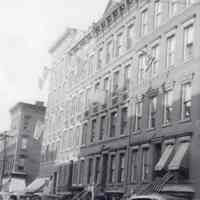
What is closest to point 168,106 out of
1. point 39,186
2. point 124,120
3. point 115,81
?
point 124,120

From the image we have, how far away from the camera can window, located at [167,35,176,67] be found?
3117 cm

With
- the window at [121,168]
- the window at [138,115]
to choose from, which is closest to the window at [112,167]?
the window at [121,168]

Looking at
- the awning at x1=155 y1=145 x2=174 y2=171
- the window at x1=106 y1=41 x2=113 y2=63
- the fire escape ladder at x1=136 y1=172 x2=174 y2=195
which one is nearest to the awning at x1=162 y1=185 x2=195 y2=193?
the fire escape ladder at x1=136 y1=172 x2=174 y2=195

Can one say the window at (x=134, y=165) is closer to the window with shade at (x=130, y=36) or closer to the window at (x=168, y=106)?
the window at (x=168, y=106)

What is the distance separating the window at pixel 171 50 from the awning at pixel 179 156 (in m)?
5.91

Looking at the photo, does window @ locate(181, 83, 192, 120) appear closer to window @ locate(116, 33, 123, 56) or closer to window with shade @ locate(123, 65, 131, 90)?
window with shade @ locate(123, 65, 131, 90)

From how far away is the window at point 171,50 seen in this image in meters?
31.2

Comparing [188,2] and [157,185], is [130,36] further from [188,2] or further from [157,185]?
[157,185]

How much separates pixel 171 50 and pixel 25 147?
163 ft

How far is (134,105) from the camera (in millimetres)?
35250

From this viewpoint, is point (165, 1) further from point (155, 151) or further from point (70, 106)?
point (70, 106)

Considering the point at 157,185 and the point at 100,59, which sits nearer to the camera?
the point at 157,185

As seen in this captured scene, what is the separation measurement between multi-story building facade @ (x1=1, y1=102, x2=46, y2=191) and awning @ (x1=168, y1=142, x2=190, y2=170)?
165ft

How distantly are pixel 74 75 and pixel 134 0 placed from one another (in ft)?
50.5
